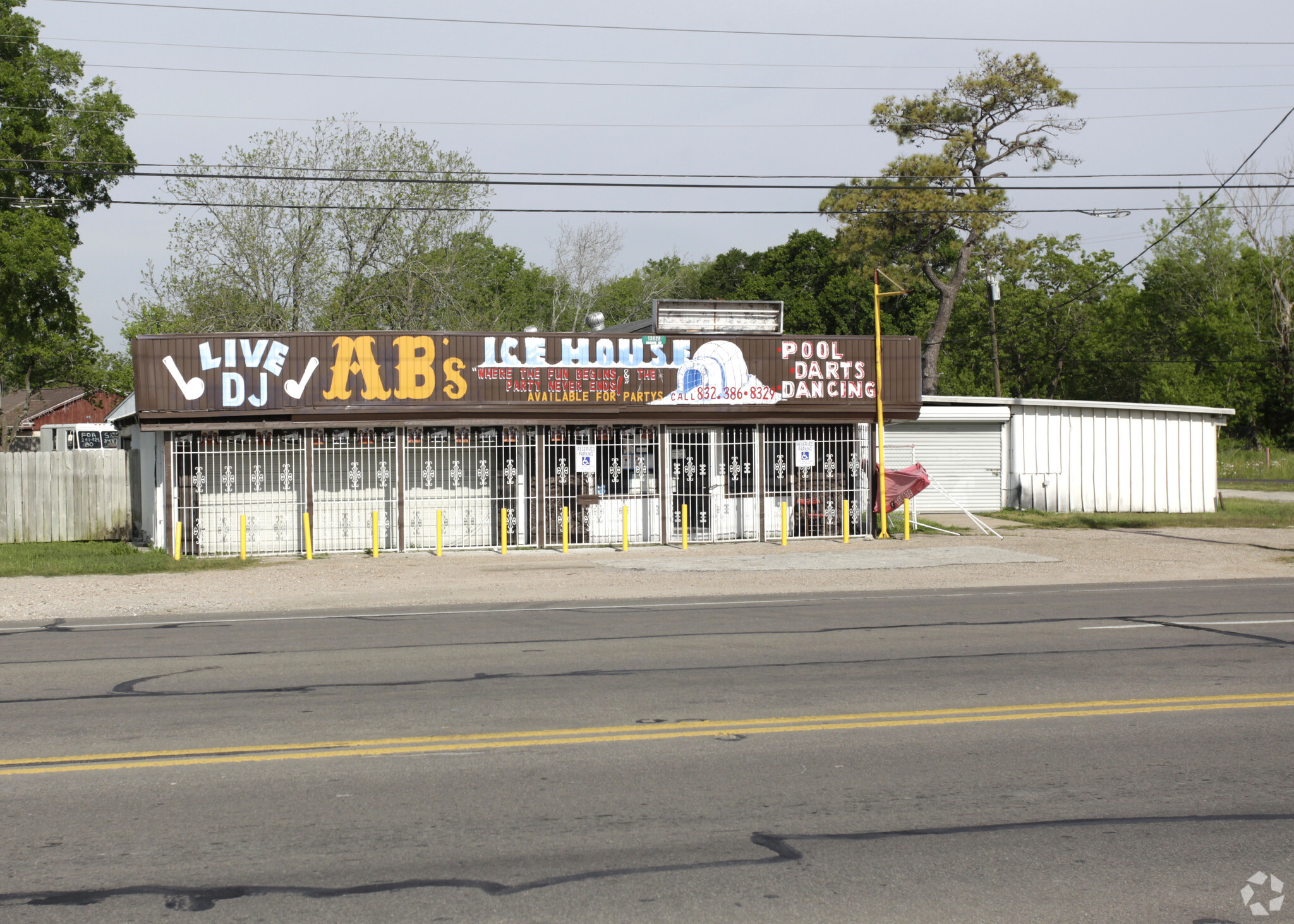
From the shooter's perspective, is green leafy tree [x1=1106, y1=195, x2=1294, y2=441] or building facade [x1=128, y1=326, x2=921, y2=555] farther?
green leafy tree [x1=1106, y1=195, x2=1294, y2=441]

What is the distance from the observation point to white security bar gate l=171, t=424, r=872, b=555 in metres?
21.2

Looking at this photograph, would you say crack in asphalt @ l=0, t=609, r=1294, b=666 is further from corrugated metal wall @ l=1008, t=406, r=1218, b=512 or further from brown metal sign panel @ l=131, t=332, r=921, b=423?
corrugated metal wall @ l=1008, t=406, r=1218, b=512

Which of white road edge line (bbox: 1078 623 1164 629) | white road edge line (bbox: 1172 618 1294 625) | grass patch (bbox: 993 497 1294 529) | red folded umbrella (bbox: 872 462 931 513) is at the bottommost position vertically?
grass patch (bbox: 993 497 1294 529)

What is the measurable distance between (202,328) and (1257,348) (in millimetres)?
54353

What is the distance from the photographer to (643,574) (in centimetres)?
1775

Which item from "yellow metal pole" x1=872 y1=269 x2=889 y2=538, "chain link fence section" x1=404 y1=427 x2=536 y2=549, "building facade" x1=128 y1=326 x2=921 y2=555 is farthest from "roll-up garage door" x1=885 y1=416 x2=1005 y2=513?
"chain link fence section" x1=404 y1=427 x2=536 y2=549

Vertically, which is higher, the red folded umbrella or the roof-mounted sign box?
the roof-mounted sign box

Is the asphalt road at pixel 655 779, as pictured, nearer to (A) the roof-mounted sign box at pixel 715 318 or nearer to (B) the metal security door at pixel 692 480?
(B) the metal security door at pixel 692 480

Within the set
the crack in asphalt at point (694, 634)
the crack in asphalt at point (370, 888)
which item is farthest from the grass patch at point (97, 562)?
the crack in asphalt at point (370, 888)

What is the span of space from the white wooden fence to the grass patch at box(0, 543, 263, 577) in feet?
8.03

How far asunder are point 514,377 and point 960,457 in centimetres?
1478

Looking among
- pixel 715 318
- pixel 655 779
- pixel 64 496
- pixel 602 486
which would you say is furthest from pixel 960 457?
pixel 655 779

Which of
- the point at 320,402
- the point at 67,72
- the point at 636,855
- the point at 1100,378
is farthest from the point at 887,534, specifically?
the point at 1100,378

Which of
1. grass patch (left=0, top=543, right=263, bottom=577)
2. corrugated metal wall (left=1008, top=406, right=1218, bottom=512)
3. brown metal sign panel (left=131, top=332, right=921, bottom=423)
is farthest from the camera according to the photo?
corrugated metal wall (left=1008, top=406, right=1218, bottom=512)
